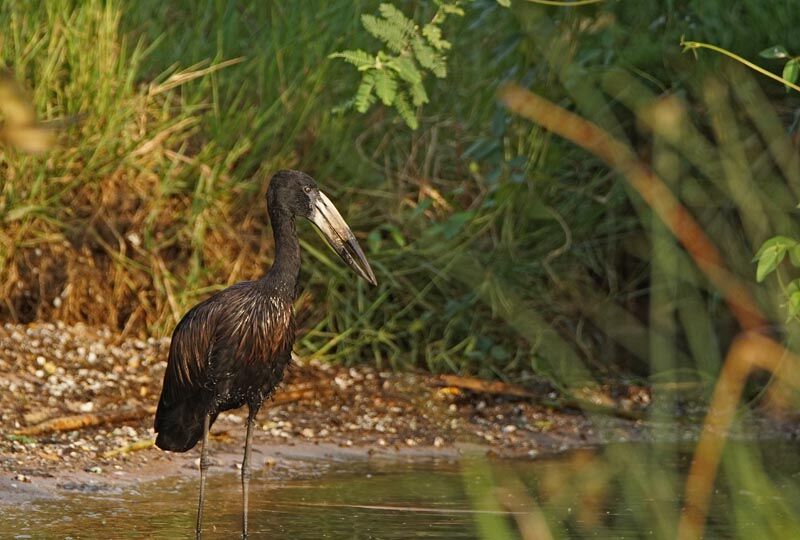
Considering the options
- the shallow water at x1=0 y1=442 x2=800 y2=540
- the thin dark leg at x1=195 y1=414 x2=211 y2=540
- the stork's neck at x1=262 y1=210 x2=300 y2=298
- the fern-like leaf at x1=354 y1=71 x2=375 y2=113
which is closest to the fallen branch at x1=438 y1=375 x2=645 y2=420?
the shallow water at x1=0 y1=442 x2=800 y2=540

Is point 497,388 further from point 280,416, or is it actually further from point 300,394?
point 280,416

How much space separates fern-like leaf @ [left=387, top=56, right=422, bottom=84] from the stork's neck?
1699 mm

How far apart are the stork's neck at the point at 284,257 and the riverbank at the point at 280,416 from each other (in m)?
1.06

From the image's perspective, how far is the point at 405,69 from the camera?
4.71 m

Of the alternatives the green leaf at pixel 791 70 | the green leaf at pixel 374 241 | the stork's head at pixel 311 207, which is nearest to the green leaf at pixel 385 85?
the green leaf at pixel 791 70

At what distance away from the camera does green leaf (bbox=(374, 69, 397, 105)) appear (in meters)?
4.60

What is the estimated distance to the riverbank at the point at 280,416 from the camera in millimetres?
6895

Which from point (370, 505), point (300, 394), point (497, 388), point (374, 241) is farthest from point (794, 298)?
point (374, 241)

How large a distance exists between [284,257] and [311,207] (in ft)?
1.20

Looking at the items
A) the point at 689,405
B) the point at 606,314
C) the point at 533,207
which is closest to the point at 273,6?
the point at 533,207

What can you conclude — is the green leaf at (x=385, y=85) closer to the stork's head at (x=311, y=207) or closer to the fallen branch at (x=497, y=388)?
the stork's head at (x=311, y=207)

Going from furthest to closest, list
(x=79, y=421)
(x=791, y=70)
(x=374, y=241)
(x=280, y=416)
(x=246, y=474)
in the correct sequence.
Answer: (x=374, y=241) → (x=280, y=416) → (x=79, y=421) → (x=246, y=474) → (x=791, y=70)

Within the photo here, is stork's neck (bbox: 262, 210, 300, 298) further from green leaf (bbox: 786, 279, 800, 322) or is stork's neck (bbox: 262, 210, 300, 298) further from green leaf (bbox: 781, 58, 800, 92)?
green leaf (bbox: 781, 58, 800, 92)

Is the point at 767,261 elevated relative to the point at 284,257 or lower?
elevated
